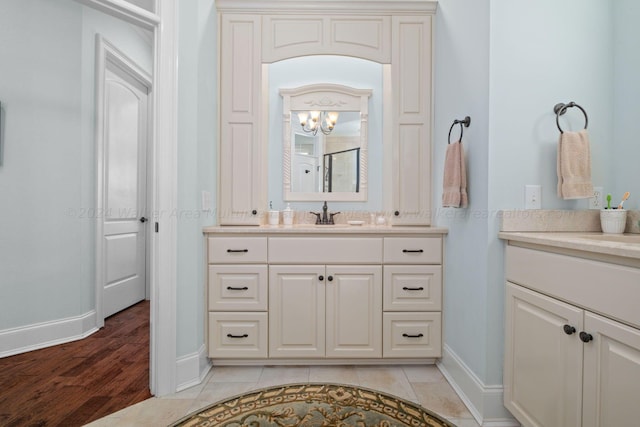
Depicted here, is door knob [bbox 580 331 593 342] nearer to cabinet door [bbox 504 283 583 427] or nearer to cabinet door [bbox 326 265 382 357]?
cabinet door [bbox 504 283 583 427]

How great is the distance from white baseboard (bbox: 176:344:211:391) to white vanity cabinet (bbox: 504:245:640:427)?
5.42 feet

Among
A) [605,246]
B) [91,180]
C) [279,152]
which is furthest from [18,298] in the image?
[605,246]

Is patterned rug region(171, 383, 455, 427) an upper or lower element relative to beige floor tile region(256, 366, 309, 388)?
upper

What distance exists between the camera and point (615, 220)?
1441 millimetres

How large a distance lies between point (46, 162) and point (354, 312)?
252 cm

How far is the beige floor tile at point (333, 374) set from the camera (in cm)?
192

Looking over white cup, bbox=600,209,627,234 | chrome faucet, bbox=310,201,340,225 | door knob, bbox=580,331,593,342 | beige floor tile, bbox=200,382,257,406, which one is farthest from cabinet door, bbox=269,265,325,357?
white cup, bbox=600,209,627,234

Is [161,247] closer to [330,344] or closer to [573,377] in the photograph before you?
[330,344]

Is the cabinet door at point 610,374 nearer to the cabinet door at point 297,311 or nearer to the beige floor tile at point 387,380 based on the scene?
the beige floor tile at point 387,380

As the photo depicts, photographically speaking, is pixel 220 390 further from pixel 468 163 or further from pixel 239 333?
pixel 468 163

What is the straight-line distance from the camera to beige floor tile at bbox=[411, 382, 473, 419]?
1623 mm

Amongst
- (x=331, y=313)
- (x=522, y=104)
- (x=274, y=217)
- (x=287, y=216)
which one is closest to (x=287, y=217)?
(x=287, y=216)

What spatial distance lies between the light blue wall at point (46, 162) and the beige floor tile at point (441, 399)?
8.54ft

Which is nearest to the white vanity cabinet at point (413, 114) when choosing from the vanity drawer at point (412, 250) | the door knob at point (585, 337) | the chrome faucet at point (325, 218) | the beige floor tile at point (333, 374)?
the vanity drawer at point (412, 250)
